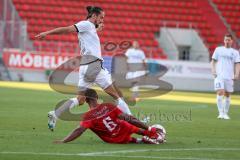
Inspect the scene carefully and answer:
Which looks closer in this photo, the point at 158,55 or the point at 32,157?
the point at 32,157

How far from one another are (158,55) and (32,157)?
3043 cm

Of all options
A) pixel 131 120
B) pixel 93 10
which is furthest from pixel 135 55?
pixel 131 120

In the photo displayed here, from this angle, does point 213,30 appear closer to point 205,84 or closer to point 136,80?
point 205,84

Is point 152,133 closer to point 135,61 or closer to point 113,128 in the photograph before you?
point 113,128

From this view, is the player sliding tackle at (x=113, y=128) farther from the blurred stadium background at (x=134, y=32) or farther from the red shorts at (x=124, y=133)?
the blurred stadium background at (x=134, y=32)

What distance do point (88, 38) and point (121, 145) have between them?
218 cm

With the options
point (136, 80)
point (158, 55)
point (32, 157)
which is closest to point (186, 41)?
point (158, 55)

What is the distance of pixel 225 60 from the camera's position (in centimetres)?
1927

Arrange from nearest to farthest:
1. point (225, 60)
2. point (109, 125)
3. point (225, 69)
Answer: point (109, 125)
point (225, 69)
point (225, 60)

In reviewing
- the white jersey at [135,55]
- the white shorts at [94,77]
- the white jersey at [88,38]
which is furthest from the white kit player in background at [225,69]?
the white jersey at [135,55]

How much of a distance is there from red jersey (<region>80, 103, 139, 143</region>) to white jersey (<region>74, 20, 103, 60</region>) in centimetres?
139

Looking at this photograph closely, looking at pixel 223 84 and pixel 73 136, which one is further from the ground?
pixel 73 136

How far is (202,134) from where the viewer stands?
13188 mm

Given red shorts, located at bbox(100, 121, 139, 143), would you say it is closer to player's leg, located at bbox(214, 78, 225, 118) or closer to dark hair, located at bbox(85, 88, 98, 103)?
dark hair, located at bbox(85, 88, 98, 103)
